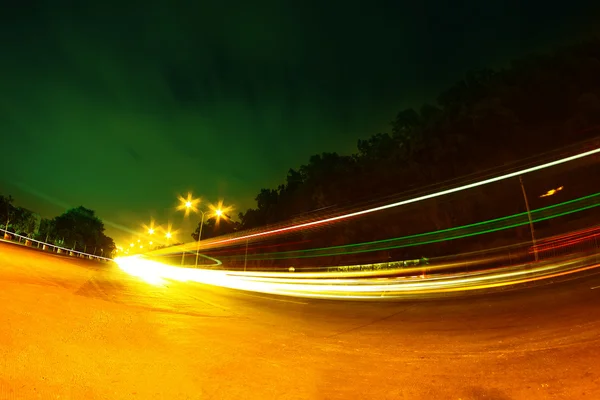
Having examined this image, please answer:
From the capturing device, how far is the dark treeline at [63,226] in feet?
243

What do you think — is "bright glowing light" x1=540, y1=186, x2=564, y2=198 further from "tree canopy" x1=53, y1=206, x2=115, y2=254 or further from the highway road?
"tree canopy" x1=53, y1=206, x2=115, y2=254

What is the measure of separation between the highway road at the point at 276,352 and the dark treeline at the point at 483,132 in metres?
32.7

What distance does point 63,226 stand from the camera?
86812 millimetres

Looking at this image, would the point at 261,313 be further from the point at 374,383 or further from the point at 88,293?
the point at 374,383

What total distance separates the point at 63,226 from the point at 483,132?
9175cm

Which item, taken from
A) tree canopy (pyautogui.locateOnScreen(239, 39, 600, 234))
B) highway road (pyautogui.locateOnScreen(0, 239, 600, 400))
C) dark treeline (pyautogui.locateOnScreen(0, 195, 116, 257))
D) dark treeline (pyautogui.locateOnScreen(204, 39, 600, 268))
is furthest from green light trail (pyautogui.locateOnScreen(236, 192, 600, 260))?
dark treeline (pyautogui.locateOnScreen(0, 195, 116, 257))

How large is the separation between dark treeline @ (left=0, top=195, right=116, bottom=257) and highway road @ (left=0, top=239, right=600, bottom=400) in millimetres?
77891

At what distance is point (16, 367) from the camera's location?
432 cm

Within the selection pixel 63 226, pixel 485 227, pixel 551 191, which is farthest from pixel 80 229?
pixel 551 191

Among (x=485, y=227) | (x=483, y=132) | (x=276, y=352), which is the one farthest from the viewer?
(x=483, y=132)

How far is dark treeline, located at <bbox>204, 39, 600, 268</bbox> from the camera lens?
38.0m

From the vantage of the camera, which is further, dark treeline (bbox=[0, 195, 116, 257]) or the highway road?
dark treeline (bbox=[0, 195, 116, 257])

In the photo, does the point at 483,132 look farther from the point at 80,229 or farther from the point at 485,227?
the point at 80,229

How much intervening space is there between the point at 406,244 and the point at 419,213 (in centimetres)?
412
